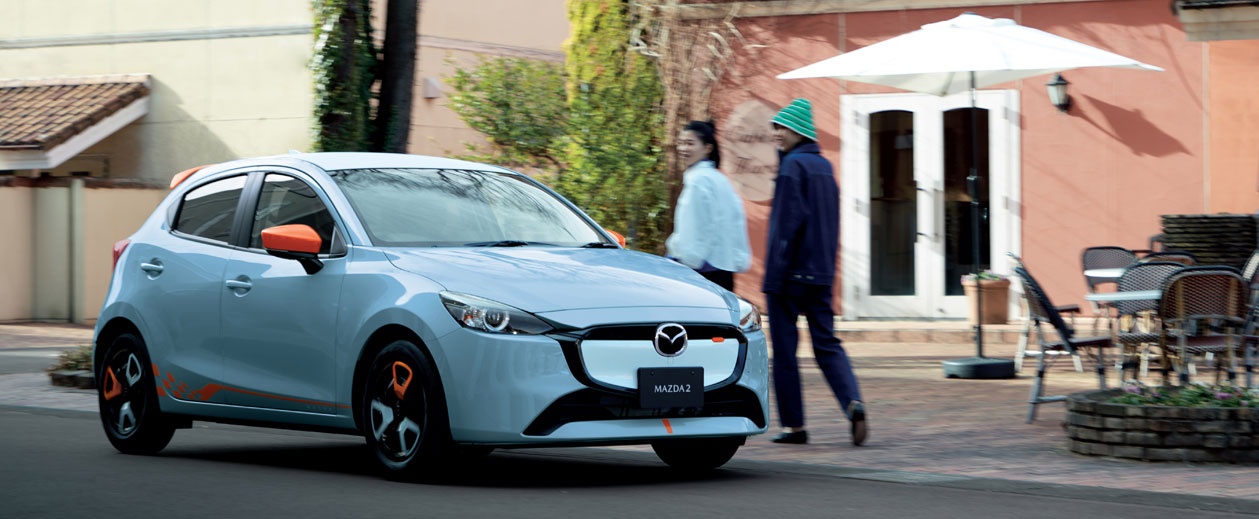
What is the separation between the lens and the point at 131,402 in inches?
367

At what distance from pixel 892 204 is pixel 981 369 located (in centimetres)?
617

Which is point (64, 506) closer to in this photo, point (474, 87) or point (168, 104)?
point (474, 87)

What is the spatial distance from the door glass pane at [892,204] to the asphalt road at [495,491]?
1088cm

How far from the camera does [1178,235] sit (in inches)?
580

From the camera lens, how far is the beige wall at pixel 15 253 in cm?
2277

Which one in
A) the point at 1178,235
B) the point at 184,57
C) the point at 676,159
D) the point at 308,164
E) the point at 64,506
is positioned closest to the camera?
the point at 64,506

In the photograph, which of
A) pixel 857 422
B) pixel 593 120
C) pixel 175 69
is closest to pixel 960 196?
pixel 593 120

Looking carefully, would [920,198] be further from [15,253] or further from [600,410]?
[600,410]

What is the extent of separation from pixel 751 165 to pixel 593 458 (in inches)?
458

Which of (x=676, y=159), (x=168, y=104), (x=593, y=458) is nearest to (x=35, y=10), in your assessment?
(x=168, y=104)

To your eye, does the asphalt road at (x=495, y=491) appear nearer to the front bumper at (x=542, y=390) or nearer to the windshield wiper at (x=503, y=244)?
the front bumper at (x=542, y=390)

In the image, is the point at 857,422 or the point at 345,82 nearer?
the point at 857,422

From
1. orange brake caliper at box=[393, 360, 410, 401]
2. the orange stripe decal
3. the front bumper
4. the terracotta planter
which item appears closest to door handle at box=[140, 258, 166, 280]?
the orange stripe decal

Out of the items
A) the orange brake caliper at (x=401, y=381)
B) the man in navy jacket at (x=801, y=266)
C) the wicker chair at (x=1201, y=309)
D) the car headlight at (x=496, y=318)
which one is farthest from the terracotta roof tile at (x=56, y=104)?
the car headlight at (x=496, y=318)
